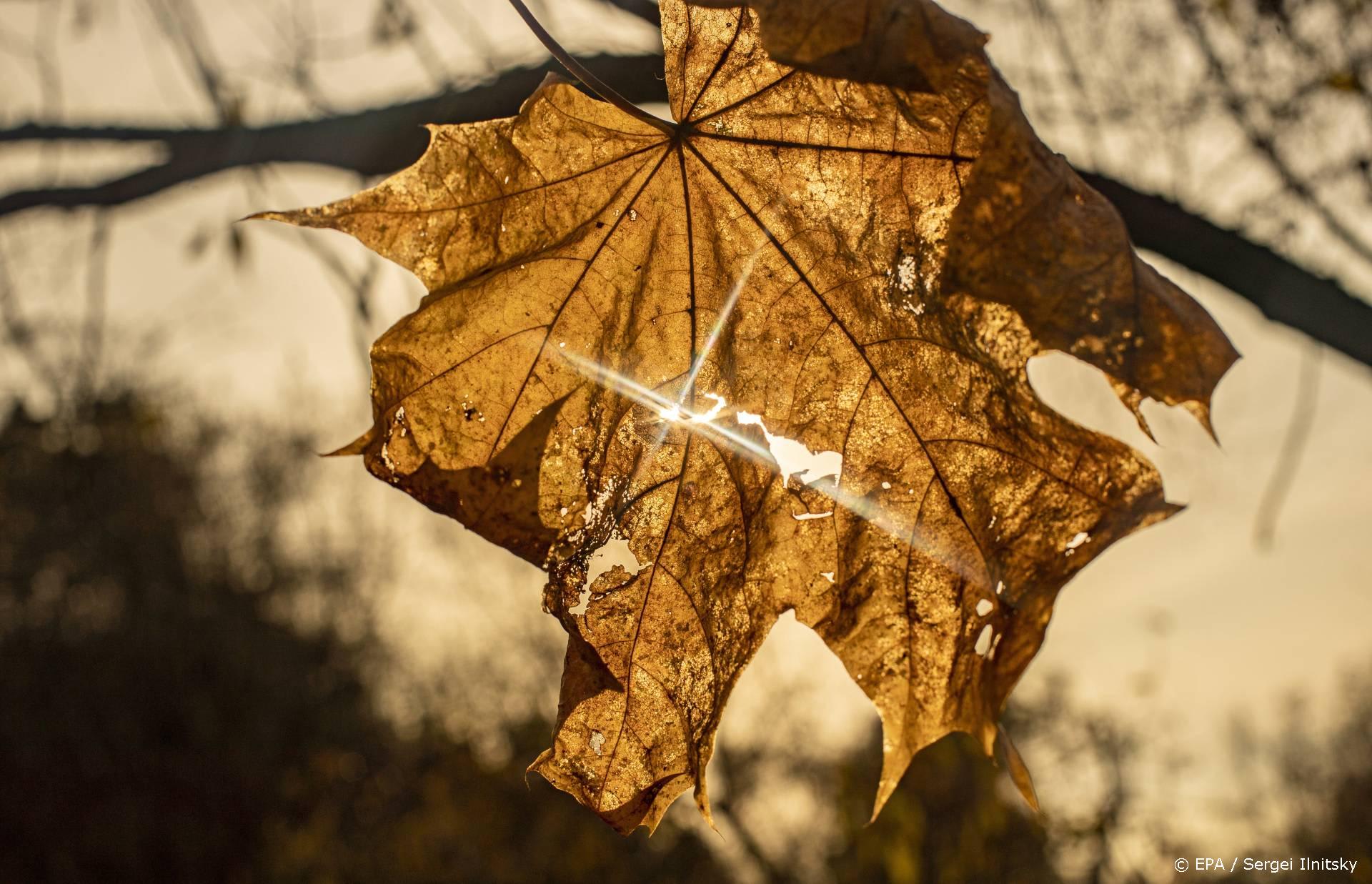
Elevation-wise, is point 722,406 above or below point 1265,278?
below

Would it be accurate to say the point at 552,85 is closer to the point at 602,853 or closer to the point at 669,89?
the point at 669,89

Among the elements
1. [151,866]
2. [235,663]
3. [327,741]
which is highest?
[235,663]

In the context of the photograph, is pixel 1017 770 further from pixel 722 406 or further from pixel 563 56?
pixel 563 56

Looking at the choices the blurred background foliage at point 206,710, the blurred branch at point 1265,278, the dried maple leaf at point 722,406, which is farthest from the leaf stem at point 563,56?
the blurred background foliage at point 206,710

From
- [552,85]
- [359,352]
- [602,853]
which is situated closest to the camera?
[552,85]

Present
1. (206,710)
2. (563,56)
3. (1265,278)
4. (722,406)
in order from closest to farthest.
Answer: (563,56), (722,406), (1265,278), (206,710)

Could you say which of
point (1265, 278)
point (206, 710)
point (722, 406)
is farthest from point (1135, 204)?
point (206, 710)

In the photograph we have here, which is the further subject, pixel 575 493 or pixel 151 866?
pixel 151 866

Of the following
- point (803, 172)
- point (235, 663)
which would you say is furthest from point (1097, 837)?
point (235, 663)

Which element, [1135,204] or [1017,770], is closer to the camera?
[1017,770]
